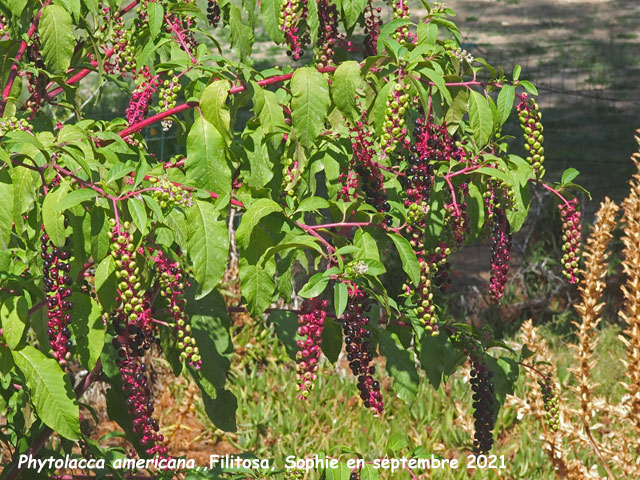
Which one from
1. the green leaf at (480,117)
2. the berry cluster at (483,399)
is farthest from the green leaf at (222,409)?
the green leaf at (480,117)

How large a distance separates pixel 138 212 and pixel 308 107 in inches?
21.0

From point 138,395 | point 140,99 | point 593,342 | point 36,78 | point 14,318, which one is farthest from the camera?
point 593,342

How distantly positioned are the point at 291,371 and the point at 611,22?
11.3 m

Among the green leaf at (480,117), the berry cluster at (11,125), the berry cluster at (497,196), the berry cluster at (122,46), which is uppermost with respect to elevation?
the berry cluster at (122,46)

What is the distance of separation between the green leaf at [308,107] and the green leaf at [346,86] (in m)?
0.03

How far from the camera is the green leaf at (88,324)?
232cm

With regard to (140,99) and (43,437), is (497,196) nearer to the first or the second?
(140,99)

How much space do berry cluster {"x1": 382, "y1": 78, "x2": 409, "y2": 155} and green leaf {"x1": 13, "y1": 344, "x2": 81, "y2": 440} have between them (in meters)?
1.00

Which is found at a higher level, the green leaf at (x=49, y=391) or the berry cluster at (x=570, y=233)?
the berry cluster at (x=570, y=233)

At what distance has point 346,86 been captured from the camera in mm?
2291

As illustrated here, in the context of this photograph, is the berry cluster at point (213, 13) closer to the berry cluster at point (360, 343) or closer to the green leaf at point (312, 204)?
the green leaf at point (312, 204)

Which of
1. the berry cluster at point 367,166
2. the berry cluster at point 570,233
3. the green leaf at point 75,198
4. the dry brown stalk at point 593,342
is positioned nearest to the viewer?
the green leaf at point 75,198

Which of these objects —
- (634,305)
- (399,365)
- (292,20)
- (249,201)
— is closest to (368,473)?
(399,365)

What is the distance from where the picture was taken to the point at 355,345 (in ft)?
7.78
